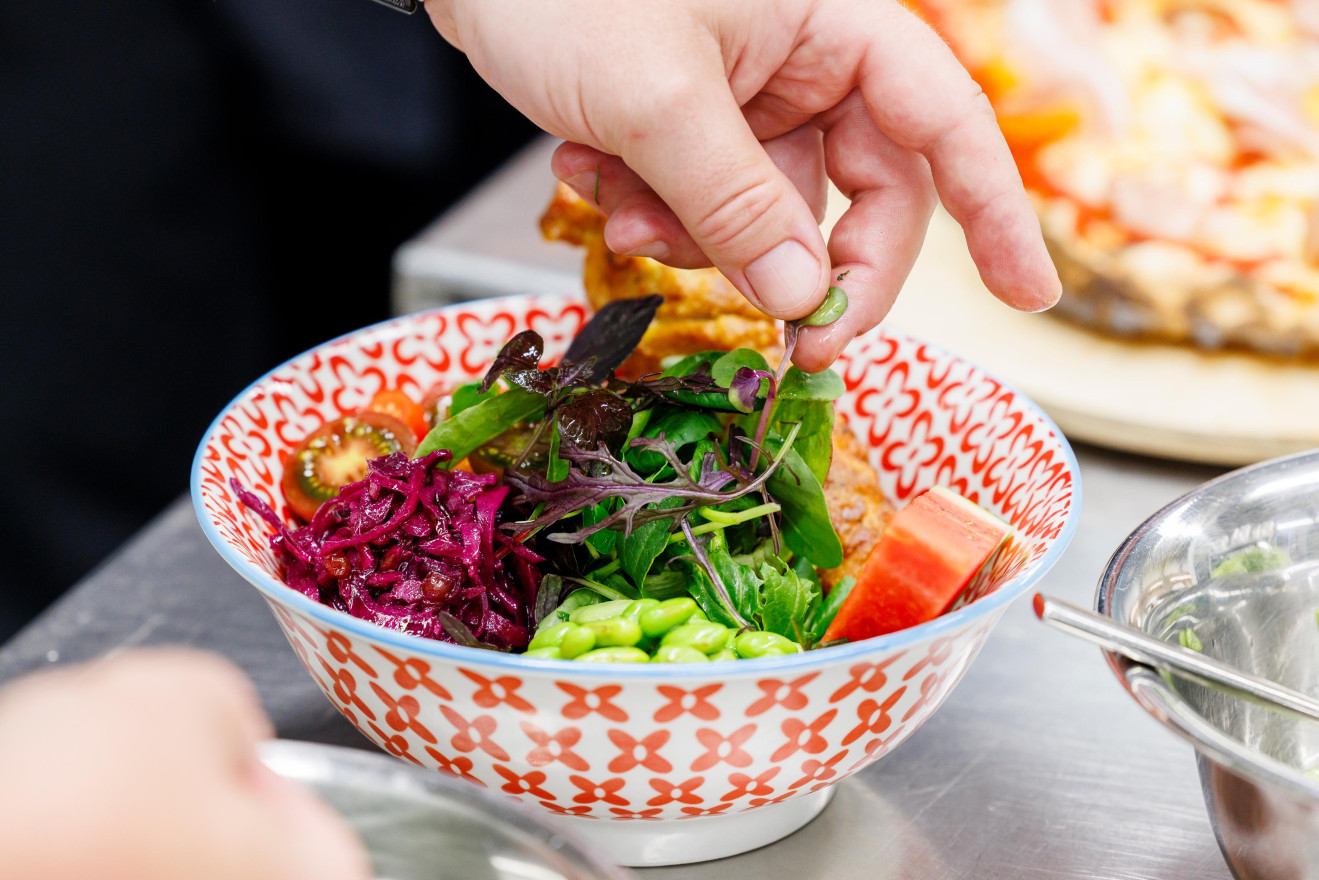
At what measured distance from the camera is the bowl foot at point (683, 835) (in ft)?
3.02

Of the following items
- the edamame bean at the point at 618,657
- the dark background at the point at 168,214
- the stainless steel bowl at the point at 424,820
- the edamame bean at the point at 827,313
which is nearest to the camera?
the stainless steel bowl at the point at 424,820

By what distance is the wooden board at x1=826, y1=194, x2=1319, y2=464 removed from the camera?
165 centimetres

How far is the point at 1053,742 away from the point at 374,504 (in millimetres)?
751

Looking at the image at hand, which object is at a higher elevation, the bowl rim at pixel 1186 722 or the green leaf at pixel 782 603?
the bowl rim at pixel 1186 722

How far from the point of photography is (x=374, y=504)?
3.52 feet

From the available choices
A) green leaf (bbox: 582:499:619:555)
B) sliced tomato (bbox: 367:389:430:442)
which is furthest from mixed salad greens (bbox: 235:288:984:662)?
sliced tomato (bbox: 367:389:430:442)

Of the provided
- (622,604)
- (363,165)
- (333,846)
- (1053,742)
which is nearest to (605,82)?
(622,604)

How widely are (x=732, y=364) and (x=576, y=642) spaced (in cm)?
38

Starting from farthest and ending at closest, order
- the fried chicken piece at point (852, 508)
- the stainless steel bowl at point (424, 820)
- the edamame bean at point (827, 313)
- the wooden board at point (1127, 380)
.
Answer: the wooden board at point (1127, 380), the fried chicken piece at point (852, 508), the edamame bean at point (827, 313), the stainless steel bowl at point (424, 820)

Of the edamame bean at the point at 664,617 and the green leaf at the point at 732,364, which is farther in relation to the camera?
the green leaf at the point at 732,364

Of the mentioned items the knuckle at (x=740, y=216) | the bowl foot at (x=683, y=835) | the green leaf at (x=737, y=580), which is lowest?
the bowl foot at (x=683, y=835)

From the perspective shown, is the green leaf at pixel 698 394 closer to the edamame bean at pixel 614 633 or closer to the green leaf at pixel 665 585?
the green leaf at pixel 665 585

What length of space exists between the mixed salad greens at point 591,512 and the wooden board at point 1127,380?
2.56 ft

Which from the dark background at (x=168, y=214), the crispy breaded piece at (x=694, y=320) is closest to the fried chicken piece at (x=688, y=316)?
the crispy breaded piece at (x=694, y=320)
